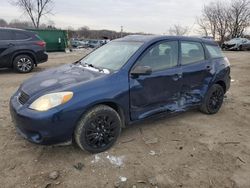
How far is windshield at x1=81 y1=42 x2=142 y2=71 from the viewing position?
160 inches

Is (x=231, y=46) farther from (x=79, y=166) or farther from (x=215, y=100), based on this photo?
(x=79, y=166)

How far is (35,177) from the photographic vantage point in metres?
3.14

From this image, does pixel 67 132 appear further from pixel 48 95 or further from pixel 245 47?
pixel 245 47

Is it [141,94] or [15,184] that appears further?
[141,94]

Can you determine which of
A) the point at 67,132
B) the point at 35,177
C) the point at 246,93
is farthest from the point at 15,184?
the point at 246,93

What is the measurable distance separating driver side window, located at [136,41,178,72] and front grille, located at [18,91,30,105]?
1.61 m

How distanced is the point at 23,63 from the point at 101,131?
7344 millimetres

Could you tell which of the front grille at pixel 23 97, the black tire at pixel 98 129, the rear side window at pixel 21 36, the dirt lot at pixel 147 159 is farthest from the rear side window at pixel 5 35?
the black tire at pixel 98 129

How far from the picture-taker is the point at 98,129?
360cm

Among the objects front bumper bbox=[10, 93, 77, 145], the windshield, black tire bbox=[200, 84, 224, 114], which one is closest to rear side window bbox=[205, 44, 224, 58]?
black tire bbox=[200, 84, 224, 114]

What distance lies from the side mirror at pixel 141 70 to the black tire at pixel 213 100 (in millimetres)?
1789

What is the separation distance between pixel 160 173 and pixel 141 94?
1199 millimetres

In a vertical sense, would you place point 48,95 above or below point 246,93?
above

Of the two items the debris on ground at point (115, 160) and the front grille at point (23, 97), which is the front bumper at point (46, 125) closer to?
the front grille at point (23, 97)
